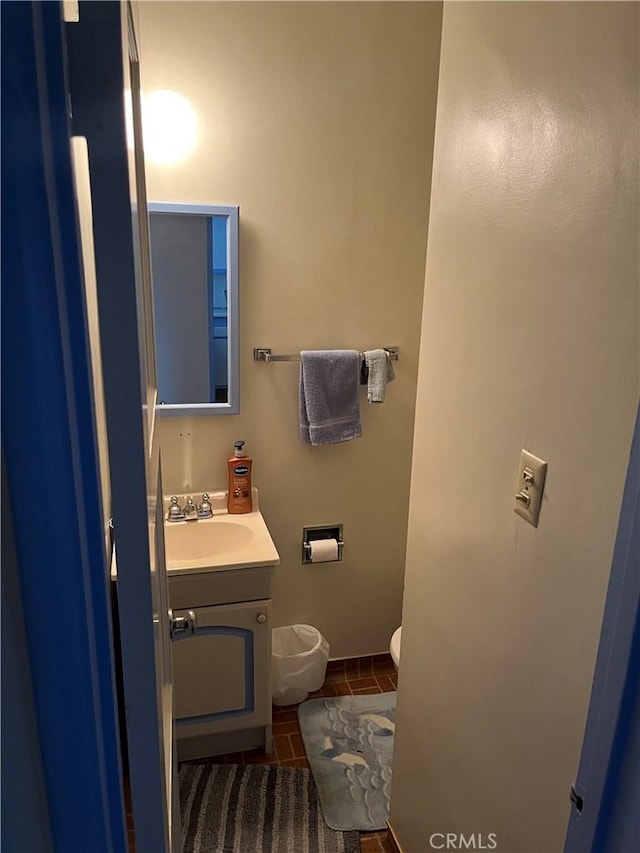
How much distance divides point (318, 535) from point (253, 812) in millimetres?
938

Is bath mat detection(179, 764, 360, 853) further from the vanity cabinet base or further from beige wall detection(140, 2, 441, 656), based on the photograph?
beige wall detection(140, 2, 441, 656)

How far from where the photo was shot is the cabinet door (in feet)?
6.61

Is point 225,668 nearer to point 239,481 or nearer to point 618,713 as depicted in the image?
point 239,481

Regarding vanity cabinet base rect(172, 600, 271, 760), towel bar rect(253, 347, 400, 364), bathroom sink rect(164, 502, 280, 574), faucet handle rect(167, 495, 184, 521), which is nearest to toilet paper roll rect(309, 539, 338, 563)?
bathroom sink rect(164, 502, 280, 574)

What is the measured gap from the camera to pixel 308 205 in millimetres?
2090

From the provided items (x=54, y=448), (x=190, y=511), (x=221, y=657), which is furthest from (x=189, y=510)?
(x=54, y=448)

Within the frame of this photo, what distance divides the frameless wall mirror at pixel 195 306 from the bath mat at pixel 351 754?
1.22m

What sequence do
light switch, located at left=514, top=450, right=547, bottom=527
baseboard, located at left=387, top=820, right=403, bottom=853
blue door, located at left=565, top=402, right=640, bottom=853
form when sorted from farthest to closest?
1. baseboard, located at left=387, top=820, right=403, bottom=853
2. light switch, located at left=514, top=450, right=547, bottom=527
3. blue door, located at left=565, top=402, right=640, bottom=853

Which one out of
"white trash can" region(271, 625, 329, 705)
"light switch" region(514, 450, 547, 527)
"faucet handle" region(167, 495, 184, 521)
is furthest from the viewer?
"white trash can" region(271, 625, 329, 705)

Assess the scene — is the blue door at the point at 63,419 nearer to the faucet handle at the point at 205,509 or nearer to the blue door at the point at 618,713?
the blue door at the point at 618,713

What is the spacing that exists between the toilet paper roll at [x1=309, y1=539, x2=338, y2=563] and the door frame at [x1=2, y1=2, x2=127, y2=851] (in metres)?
1.81

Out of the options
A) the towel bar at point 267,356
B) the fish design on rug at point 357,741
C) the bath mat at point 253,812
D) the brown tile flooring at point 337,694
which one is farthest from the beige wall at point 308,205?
Answer: the bath mat at point 253,812

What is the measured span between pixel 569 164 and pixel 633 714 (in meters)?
0.78

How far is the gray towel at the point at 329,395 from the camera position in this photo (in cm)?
216
